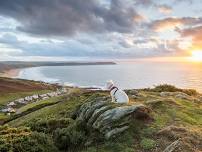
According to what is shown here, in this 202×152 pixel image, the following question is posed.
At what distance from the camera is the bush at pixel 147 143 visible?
44.2ft

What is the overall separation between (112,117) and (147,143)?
2420 mm

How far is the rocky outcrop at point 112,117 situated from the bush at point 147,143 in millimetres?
1251

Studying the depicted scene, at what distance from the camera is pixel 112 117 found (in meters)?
15.3

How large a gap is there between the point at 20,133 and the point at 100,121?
4.03 meters

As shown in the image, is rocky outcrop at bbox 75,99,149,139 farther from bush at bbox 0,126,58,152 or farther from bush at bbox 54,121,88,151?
bush at bbox 0,126,58,152

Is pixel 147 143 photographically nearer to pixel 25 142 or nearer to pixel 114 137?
pixel 114 137

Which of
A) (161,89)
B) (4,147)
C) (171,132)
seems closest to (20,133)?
(4,147)

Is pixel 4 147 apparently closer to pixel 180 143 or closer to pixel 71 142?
pixel 71 142

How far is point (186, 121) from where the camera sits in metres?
17.0

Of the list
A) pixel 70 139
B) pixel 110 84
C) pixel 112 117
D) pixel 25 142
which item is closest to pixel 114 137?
pixel 112 117

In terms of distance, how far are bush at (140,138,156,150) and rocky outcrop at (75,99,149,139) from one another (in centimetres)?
125

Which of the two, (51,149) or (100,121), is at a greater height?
(100,121)

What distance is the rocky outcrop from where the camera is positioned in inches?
586

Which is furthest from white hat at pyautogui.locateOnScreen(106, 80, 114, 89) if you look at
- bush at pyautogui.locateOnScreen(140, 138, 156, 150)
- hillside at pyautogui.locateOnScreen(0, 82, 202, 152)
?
bush at pyautogui.locateOnScreen(140, 138, 156, 150)
